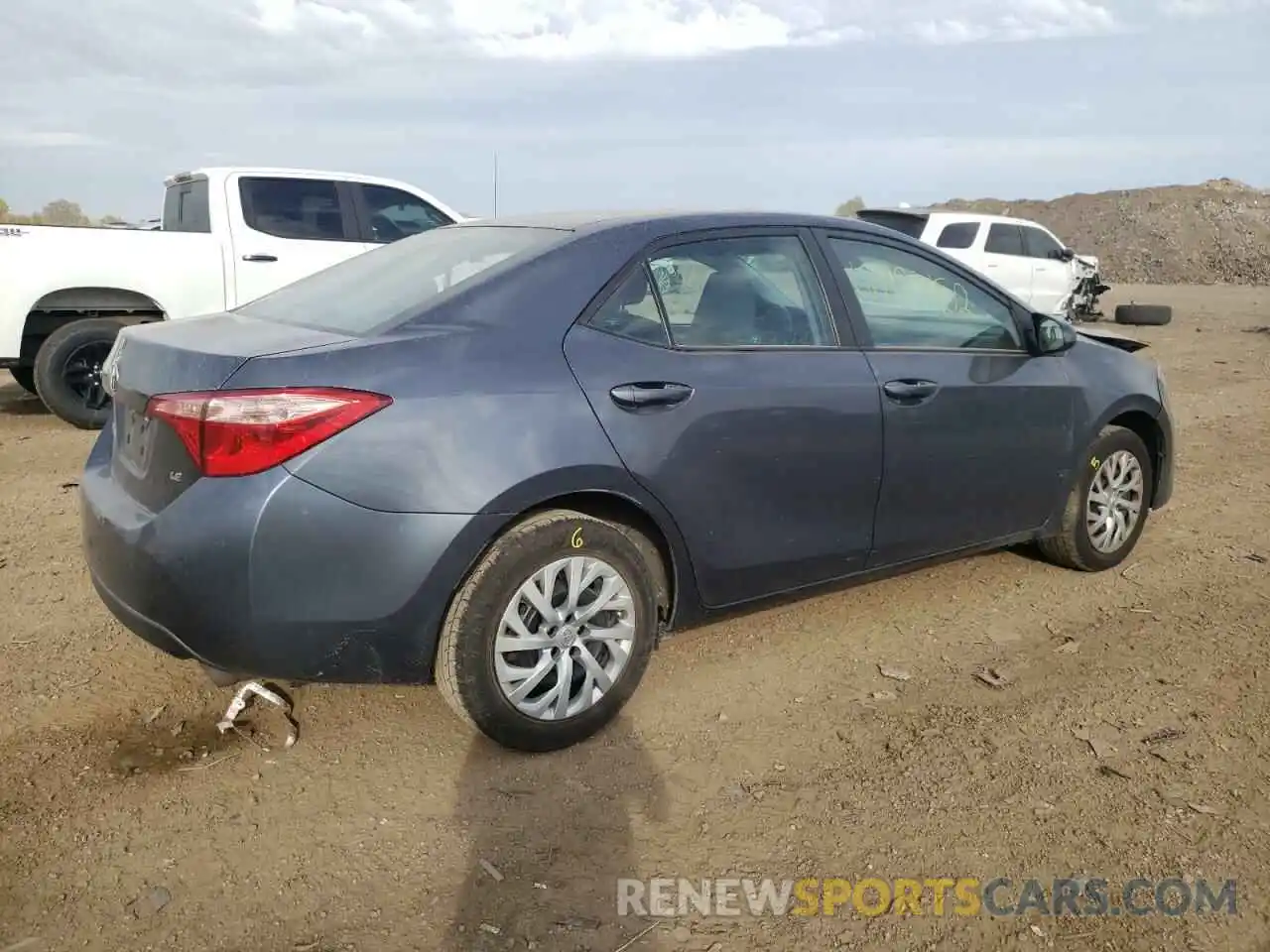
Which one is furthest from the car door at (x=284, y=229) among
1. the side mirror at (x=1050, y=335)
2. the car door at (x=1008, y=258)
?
the car door at (x=1008, y=258)

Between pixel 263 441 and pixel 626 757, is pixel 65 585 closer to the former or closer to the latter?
pixel 263 441

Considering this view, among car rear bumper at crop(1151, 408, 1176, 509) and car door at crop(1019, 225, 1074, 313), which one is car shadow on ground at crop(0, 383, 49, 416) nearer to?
car rear bumper at crop(1151, 408, 1176, 509)

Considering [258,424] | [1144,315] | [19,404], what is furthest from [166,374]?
[1144,315]

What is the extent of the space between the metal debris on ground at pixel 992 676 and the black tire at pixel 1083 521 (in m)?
1.04

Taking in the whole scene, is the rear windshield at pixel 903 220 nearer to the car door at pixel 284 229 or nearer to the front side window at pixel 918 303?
the car door at pixel 284 229

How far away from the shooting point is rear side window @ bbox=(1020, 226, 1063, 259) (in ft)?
55.0

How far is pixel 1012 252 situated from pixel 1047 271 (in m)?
0.79

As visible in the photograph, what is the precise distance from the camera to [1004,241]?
16344 millimetres

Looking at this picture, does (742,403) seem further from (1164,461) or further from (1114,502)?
(1164,461)

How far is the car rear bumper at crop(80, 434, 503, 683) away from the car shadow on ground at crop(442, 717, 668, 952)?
44cm

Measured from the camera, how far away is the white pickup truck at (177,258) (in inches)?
301

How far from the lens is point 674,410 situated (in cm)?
324

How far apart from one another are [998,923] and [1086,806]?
0.64 metres

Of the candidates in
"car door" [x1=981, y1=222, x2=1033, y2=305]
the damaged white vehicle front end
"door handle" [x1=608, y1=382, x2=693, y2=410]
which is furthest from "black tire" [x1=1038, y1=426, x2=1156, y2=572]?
the damaged white vehicle front end
